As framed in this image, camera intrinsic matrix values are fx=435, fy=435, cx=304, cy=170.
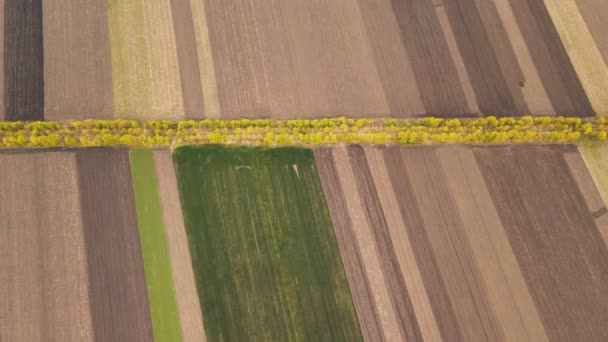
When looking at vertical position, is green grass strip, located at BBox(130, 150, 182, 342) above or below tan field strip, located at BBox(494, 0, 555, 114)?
below

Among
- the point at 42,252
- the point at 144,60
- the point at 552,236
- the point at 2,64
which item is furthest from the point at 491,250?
the point at 2,64

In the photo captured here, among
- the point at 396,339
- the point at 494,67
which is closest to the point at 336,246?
the point at 396,339

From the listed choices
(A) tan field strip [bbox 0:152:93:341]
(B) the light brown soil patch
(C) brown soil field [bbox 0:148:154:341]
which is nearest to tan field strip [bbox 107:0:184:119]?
(C) brown soil field [bbox 0:148:154:341]

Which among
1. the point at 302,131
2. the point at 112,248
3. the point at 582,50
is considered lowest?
the point at 112,248

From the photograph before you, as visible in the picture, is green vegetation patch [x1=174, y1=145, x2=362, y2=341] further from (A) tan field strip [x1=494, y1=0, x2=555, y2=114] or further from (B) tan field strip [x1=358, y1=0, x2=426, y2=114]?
(A) tan field strip [x1=494, y1=0, x2=555, y2=114]

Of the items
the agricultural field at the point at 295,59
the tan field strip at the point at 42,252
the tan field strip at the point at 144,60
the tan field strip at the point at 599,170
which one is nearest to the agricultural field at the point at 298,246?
the tan field strip at the point at 42,252

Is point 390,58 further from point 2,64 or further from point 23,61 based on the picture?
point 2,64

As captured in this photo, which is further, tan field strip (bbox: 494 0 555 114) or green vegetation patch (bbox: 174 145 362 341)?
tan field strip (bbox: 494 0 555 114)

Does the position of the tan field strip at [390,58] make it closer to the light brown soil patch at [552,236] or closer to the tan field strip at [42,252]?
the light brown soil patch at [552,236]
